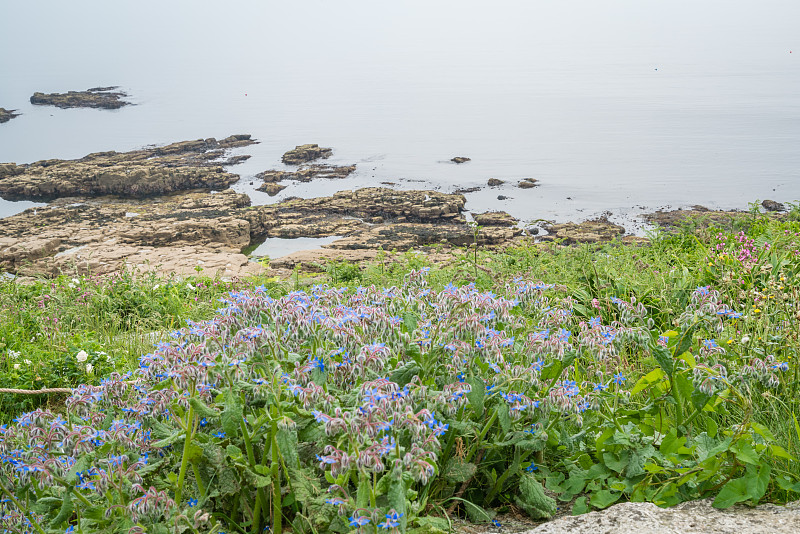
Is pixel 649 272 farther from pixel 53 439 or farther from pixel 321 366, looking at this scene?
pixel 53 439

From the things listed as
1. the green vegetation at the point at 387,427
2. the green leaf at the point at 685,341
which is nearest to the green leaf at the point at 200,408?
the green vegetation at the point at 387,427

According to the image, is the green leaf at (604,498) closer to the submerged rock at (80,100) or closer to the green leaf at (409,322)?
the green leaf at (409,322)

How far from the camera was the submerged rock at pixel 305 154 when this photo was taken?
13633mm

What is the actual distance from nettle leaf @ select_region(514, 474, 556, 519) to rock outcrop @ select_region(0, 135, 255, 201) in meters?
12.2

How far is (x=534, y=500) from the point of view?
1.82 metres

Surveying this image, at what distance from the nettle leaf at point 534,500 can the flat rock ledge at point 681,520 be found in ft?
0.17

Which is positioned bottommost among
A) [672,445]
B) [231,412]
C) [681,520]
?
[681,520]

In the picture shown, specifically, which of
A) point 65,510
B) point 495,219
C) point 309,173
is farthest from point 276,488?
point 309,173

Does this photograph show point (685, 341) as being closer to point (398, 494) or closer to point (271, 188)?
point (398, 494)

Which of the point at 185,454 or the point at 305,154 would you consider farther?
the point at 305,154

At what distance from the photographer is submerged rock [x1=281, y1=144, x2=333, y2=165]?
1363 centimetres

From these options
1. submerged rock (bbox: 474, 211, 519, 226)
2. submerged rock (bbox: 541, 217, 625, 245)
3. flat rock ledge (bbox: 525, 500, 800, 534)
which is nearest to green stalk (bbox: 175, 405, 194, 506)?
flat rock ledge (bbox: 525, 500, 800, 534)

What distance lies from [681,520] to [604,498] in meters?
0.23

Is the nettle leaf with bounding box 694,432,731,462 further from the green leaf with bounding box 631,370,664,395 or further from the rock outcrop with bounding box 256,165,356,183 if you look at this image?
the rock outcrop with bounding box 256,165,356,183
